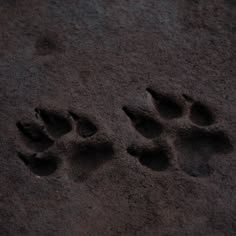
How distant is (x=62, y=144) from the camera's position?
4.89ft

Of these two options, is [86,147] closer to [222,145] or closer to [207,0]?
[222,145]

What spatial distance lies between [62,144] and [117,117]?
16 centimetres

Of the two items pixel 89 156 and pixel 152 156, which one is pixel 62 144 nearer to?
pixel 89 156

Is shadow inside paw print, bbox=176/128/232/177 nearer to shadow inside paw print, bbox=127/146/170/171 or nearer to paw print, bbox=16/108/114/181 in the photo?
shadow inside paw print, bbox=127/146/170/171

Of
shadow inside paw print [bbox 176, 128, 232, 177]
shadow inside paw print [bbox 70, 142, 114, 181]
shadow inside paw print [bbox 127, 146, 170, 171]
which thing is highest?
shadow inside paw print [bbox 176, 128, 232, 177]

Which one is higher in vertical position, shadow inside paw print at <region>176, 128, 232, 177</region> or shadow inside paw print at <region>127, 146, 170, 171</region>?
shadow inside paw print at <region>176, 128, 232, 177</region>

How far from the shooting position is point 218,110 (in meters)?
1.54

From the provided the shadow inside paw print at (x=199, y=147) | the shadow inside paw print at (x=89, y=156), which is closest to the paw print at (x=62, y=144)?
the shadow inside paw print at (x=89, y=156)

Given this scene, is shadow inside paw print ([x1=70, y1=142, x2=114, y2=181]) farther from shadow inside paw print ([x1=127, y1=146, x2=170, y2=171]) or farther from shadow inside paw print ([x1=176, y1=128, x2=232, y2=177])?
shadow inside paw print ([x1=176, y1=128, x2=232, y2=177])

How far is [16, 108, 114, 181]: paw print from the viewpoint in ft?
4.86

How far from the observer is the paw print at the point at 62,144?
1.48 metres

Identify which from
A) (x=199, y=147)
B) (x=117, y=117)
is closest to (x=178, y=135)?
(x=199, y=147)

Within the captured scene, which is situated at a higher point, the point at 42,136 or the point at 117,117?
the point at 117,117

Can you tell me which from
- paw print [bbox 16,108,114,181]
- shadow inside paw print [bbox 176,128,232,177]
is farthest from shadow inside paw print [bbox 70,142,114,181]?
shadow inside paw print [bbox 176,128,232,177]
